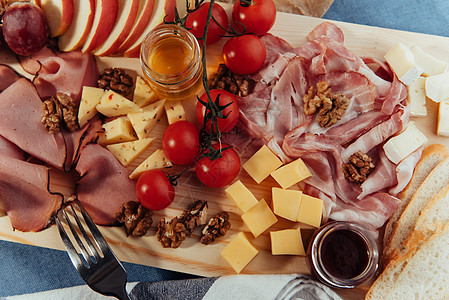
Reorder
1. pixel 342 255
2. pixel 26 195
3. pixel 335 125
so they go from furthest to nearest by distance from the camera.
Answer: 1. pixel 335 125
2. pixel 26 195
3. pixel 342 255

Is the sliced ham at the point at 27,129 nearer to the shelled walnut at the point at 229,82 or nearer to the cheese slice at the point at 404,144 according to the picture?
the shelled walnut at the point at 229,82

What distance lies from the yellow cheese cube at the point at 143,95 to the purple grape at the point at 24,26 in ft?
1.76

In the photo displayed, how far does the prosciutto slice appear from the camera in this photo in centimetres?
194

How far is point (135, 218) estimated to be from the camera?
1.88 m

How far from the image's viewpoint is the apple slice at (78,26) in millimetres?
1979

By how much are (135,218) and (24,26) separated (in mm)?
1081

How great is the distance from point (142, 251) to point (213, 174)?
0.53 meters

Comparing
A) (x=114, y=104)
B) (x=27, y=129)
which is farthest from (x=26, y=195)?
(x=114, y=104)

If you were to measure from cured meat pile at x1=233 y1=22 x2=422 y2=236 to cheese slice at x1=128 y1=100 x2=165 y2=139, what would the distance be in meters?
0.42

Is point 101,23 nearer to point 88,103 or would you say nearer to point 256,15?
point 88,103

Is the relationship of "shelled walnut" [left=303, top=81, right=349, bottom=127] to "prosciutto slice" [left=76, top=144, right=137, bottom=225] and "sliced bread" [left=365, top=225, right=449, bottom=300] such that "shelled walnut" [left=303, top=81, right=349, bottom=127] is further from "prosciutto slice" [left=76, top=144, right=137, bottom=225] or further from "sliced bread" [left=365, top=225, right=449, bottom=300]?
"prosciutto slice" [left=76, top=144, right=137, bottom=225]

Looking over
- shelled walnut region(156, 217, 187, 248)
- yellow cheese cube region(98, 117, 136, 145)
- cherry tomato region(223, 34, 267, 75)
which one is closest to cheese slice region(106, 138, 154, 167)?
yellow cheese cube region(98, 117, 136, 145)

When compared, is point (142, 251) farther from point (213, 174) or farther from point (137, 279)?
point (213, 174)

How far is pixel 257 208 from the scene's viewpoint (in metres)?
1.93
